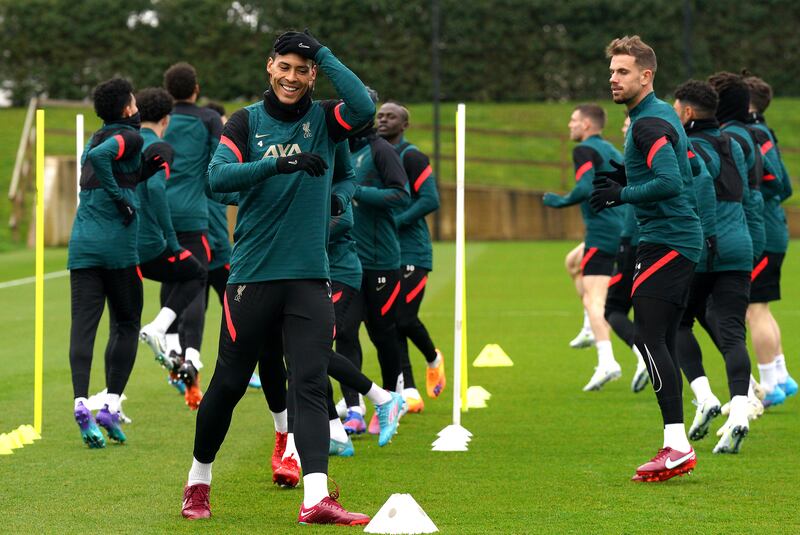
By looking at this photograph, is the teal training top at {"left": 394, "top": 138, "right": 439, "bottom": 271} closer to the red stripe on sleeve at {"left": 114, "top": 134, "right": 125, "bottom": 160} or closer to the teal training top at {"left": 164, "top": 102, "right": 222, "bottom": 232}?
the teal training top at {"left": 164, "top": 102, "right": 222, "bottom": 232}

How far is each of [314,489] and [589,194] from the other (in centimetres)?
559

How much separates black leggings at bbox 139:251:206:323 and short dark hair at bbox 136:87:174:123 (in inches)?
34.8

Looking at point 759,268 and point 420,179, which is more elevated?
point 420,179

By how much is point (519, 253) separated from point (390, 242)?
2184 centimetres

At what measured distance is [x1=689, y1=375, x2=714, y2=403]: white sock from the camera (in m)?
8.52

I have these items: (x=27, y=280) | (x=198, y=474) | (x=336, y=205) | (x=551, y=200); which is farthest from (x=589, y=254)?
(x=27, y=280)

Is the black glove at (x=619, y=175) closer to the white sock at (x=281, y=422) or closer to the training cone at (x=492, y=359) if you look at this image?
the white sock at (x=281, y=422)

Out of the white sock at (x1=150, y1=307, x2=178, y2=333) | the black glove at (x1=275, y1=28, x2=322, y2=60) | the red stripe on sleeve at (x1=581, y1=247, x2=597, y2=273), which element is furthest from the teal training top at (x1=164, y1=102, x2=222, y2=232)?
the black glove at (x1=275, y1=28, x2=322, y2=60)

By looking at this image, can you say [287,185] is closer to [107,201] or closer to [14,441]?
[107,201]

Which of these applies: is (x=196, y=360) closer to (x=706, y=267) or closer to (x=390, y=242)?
(x=390, y=242)

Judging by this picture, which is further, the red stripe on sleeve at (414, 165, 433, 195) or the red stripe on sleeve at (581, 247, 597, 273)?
the red stripe on sleeve at (581, 247, 597, 273)

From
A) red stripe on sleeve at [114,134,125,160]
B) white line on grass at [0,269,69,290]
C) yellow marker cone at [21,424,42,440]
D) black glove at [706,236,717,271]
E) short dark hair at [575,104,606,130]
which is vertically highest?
short dark hair at [575,104,606,130]

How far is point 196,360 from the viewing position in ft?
34.4

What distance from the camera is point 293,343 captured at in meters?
6.27
